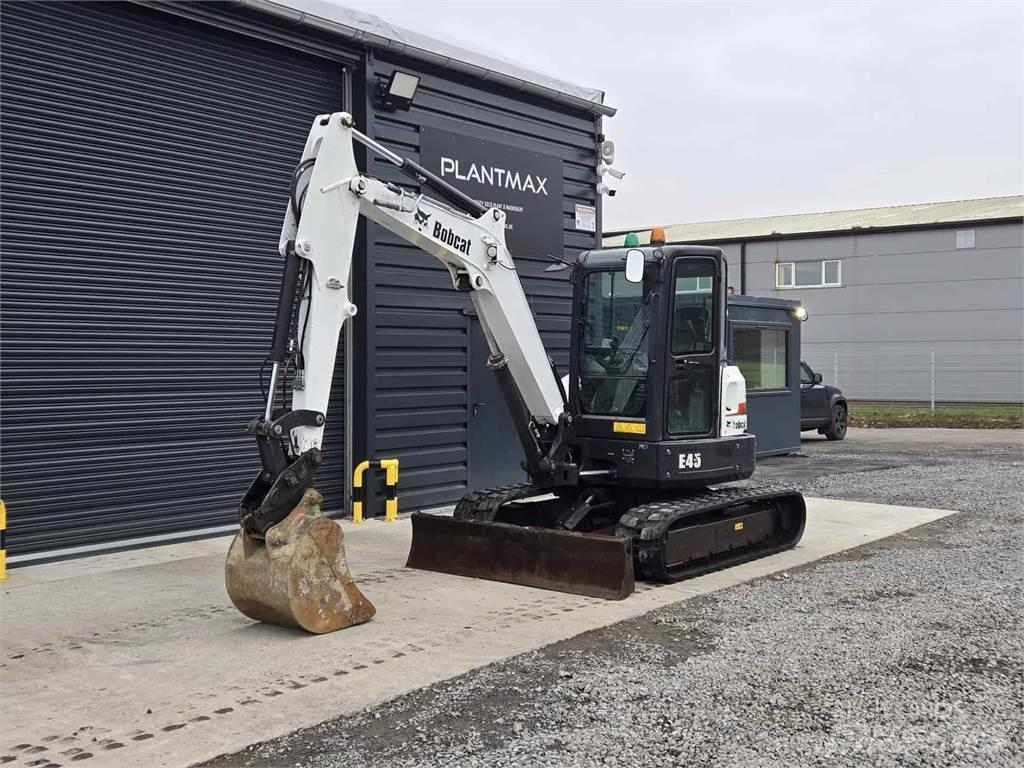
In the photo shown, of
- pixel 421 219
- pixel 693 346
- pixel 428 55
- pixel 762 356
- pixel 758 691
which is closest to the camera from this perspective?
pixel 758 691

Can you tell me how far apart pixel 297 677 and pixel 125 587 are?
2.59 meters

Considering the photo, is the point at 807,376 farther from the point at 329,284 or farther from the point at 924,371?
the point at 329,284

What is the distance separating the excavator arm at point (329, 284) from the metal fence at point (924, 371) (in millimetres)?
20857

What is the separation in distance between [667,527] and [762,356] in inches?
349

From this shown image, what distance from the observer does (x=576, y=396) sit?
7910 millimetres

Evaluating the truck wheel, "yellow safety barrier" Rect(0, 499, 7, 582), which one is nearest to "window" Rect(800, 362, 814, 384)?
the truck wheel

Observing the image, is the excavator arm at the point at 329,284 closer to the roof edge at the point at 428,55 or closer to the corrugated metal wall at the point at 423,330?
the corrugated metal wall at the point at 423,330

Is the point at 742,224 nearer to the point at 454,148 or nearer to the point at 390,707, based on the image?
the point at 454,148

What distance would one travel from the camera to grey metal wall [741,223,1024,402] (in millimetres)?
26953

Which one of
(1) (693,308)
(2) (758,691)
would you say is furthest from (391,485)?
(2) (758,691)

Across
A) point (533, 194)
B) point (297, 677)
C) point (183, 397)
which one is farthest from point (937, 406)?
point (297, 677)

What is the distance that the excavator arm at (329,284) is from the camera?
229 inches

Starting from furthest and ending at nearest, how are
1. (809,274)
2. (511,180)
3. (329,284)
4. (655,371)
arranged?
(809,274) < (511,180) < (655,371) < (329,284)

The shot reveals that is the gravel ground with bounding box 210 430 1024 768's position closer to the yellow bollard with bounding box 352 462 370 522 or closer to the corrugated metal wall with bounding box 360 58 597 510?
the yellow bollard with bounding box 352 462 370 522
